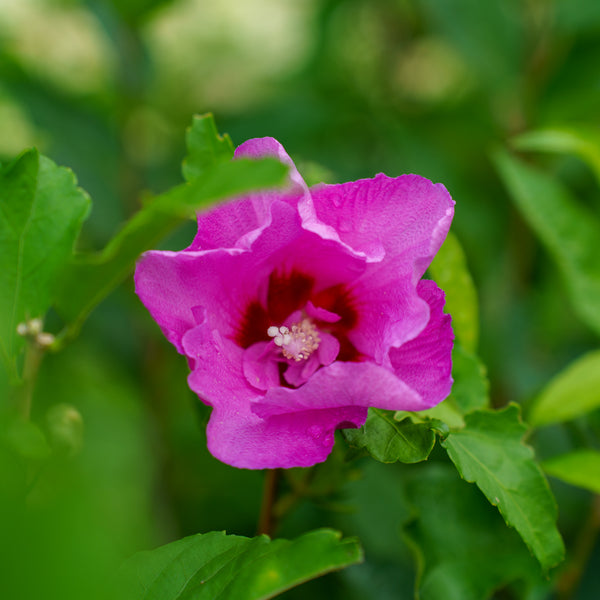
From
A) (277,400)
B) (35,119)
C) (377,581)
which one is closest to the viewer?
(277,400)

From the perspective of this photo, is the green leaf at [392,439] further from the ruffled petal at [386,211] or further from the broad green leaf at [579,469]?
the broad green leaf at [579,469]

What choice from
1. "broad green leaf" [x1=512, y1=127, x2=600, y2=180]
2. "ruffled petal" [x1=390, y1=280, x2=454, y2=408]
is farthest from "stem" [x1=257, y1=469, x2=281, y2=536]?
"broad green leaf" [x1=512, y1=127, x2=600, y2=180]

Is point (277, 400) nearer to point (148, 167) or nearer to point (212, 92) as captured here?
point (148, 167)

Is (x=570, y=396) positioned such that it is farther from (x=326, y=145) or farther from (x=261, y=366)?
(x=326, y=145)

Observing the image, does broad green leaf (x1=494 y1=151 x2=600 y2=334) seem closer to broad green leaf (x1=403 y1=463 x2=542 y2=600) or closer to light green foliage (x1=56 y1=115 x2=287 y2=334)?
broad green leaf (x1=403 y1=463 x2=542 y2=600)

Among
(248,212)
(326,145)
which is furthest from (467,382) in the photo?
(326,145)

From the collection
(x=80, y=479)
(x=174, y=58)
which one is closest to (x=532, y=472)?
(x=80, y=479)
